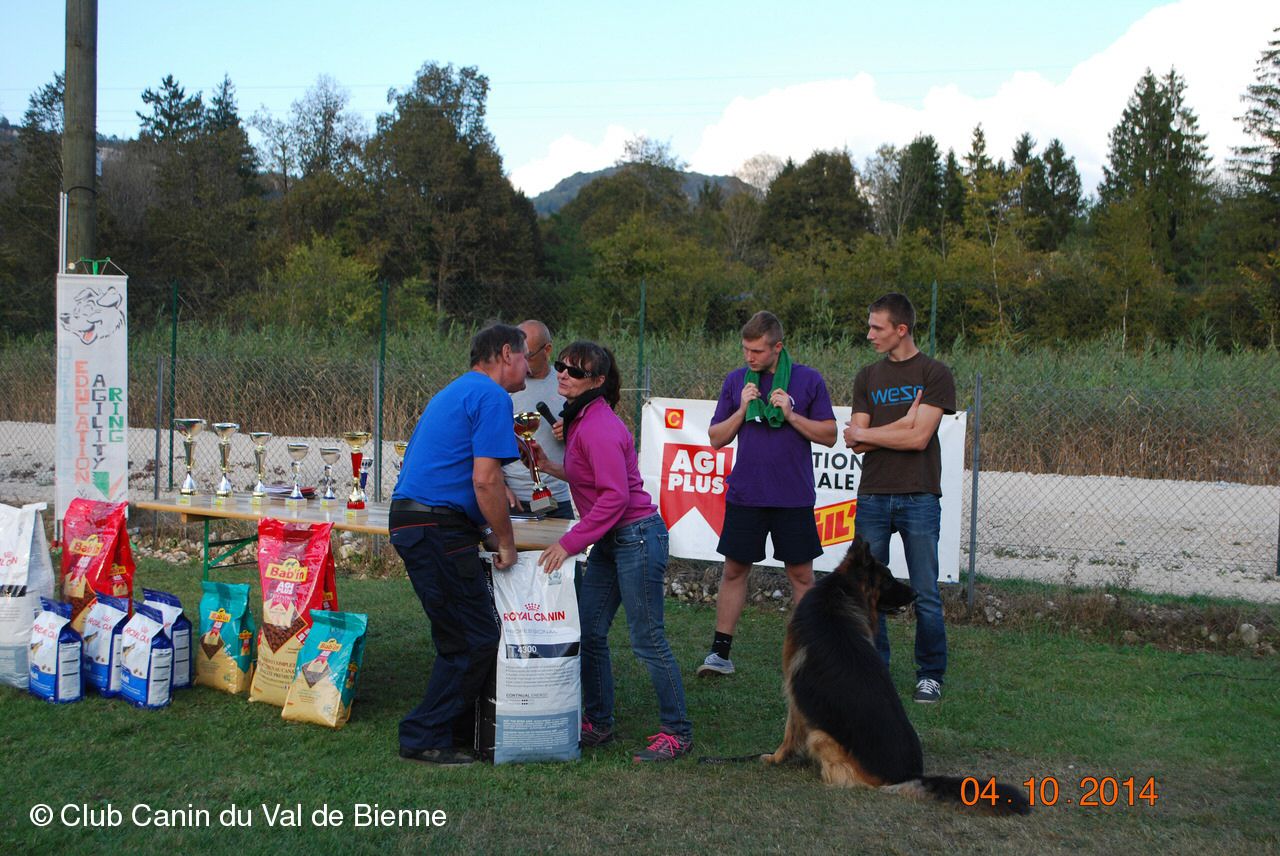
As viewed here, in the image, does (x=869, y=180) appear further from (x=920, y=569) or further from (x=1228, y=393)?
(x=920, y=569)

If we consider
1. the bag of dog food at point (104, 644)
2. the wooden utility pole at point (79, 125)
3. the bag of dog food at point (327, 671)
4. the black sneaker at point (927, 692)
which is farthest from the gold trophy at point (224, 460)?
the wooden utility pole at point (79, 125)

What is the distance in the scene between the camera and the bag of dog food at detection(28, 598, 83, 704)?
434 cm

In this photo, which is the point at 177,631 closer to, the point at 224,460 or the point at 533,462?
the point at 224,460

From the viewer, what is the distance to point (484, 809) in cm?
336

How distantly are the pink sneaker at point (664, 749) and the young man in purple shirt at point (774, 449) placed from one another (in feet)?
3.80

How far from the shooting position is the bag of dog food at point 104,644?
14.6ft

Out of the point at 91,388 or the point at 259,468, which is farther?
the point at 91,388

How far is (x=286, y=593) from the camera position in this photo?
4.34 m

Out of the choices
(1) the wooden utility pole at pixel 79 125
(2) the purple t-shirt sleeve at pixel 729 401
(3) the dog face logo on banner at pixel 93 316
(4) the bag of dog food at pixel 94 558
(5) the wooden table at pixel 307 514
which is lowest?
(4) the bag of dog food at pixel 94 558

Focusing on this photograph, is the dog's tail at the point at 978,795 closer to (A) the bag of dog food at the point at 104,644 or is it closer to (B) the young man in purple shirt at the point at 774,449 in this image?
(B) the young man in purple shirt at the point at 774,449

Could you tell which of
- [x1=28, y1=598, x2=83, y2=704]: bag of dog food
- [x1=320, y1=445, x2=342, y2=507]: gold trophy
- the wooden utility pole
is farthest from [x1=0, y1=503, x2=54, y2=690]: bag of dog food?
the wooden utility pole

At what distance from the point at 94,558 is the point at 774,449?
3324 millimetres

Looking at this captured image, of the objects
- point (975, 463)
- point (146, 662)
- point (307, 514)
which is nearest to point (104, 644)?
point (146, 662)

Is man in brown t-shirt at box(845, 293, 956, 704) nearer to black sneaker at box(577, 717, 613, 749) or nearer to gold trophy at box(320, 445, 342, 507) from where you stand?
black sneaker at box(577, 717, 613, 749)
